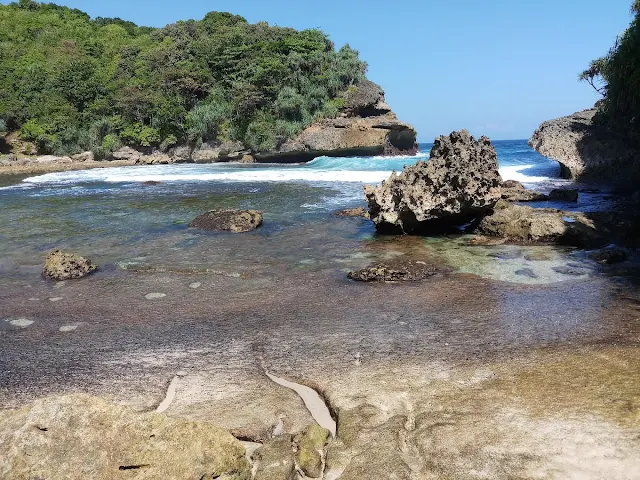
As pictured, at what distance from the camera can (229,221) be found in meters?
12.9

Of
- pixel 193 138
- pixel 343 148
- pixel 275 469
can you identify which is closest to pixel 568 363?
pixel 275 469

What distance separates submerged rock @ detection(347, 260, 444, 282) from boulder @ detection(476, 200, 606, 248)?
300 cm

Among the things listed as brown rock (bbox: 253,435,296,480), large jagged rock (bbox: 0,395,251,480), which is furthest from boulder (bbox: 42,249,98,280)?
brown rock (bbox: 253,435,296,480)

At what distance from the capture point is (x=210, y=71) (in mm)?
51969

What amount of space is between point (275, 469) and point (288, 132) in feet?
142

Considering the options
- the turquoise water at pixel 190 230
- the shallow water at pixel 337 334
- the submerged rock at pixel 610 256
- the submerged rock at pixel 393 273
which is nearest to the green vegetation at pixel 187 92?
the turquoise water at pixel 190 230

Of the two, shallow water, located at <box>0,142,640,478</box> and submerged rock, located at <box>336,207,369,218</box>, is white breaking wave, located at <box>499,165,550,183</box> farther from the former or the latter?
shallow water, located at <box>0,142,640,478</box>

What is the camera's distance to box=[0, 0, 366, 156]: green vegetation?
46.9 metres

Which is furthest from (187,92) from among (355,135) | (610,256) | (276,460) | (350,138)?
(276,460)

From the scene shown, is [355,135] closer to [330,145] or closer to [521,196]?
[330,145]

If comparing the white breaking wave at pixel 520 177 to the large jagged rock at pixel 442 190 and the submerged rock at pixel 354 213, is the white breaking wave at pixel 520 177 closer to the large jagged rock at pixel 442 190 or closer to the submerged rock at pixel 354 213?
the submerged rock at pixel 354 213

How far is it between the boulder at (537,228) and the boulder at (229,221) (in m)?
5.50

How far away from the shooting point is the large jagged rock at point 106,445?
2662 mm

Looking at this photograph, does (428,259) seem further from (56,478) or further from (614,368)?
(56,478)
